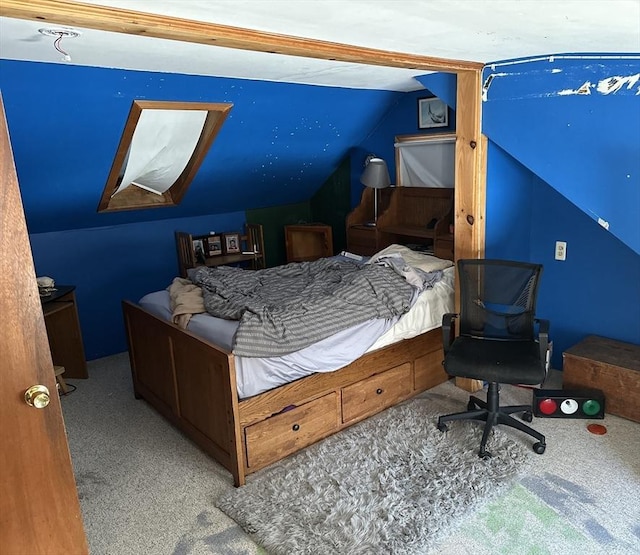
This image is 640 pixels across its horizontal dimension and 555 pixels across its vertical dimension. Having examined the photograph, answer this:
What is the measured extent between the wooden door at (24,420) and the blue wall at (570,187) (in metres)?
2.43

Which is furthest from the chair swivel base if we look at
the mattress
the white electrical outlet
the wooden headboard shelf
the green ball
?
the wooden headboard shelf

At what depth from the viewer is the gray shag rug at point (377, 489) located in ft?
6.82

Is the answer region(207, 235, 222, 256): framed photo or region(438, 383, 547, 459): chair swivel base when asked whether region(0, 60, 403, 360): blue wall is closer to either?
region(207, 235, 222, 256): framed photo

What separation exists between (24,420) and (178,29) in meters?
1.28

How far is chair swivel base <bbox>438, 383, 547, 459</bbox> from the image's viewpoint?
263 centimetres

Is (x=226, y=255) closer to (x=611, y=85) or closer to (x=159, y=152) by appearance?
(x=159, y=152)

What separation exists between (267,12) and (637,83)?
1.69 m

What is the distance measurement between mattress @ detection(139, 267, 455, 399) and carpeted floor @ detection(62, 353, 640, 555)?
0.50m

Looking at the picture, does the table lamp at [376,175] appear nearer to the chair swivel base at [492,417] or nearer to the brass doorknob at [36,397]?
the chair swivel base at [492,417]

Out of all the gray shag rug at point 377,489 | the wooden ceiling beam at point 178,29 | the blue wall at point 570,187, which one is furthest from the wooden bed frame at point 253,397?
the wooden ceiling beam at point 178,29

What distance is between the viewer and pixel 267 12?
5.38 ft

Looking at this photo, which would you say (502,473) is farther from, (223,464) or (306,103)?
(306,103)

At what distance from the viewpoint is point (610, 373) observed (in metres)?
2.93

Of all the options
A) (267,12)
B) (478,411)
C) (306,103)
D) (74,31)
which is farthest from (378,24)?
(478,411)
